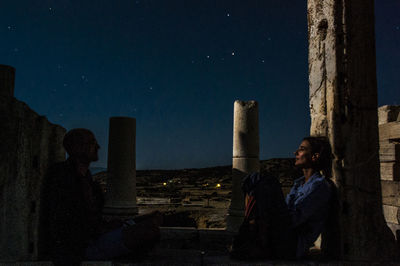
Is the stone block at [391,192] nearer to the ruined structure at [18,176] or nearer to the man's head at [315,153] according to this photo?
the man's head at [315,153]

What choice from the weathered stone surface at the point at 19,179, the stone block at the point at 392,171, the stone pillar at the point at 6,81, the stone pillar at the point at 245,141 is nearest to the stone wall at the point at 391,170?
the stone block at the point at 392,171

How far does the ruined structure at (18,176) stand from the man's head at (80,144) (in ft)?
1.16

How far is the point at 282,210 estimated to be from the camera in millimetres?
4047

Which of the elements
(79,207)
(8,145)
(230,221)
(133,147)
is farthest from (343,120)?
(133,147)

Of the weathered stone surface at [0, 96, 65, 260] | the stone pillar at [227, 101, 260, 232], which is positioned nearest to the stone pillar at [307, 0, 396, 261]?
the weathered stone surface at [0, 96, 65, 260]

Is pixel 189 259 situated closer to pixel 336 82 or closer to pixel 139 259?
pixel 139 259

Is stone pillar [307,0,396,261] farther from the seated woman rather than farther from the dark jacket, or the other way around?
the dark jacket

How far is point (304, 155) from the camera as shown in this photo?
452cm

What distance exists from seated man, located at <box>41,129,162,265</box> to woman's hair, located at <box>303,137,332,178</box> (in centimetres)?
223

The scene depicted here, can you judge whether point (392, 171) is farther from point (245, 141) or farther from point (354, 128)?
point (245, 141)

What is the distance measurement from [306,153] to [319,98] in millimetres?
855

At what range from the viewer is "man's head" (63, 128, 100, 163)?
4051mm

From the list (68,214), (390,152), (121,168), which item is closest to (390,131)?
(390,152)

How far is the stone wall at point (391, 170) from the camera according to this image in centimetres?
595
